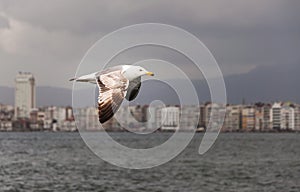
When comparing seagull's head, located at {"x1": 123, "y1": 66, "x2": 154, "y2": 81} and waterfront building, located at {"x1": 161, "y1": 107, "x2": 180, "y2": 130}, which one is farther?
waterfront building, located at {"x1": 161, "y1": 107, "x2": 180, "y2": 130}

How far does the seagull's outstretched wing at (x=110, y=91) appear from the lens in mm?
3807

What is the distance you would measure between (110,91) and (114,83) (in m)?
0.05

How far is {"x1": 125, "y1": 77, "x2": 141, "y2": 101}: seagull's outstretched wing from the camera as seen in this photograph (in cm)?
408

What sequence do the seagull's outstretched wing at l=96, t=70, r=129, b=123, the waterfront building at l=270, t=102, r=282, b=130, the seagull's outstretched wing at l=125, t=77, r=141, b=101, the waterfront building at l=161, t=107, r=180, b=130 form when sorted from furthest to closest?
the waterfront building at l=270, t=102, r=282, b=130
the waterfront building at l=161, t=107, r=180, b=130
the seagull's outstretched wing at l=125, t=77, r=141, b=101
the seagull's outstretched wing at l=96, t=70, r=129, b=123

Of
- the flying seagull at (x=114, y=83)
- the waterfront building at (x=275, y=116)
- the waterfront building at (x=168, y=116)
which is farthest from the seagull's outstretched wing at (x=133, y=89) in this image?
the waterfront building at (x=275, y=116)

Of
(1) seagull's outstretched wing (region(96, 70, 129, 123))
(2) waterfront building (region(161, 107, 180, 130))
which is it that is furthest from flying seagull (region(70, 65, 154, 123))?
(2) waterfront building (region(161, 107, 180, 130))

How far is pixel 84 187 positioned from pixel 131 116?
3399 cm

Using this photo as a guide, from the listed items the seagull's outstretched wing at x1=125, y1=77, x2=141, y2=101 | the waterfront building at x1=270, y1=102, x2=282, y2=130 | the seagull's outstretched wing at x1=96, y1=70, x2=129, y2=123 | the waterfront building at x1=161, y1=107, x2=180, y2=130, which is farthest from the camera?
the waterfront building at x1=270, y1=102, x2=282, y2=130

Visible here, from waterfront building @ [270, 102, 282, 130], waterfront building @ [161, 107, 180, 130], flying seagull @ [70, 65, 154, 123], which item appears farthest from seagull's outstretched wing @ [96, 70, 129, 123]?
waterfront building @ [270, 102, 282, 130]

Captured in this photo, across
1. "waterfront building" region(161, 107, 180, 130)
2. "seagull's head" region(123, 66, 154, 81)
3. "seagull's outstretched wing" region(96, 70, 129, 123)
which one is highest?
"seagull's head" region(123, 66, 154, 81)

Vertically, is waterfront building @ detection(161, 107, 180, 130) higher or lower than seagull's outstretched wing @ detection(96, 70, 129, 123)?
lower

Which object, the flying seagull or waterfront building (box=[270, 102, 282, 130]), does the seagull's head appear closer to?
the flying seagull

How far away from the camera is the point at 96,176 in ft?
147

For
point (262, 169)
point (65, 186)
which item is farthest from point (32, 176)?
point (262, 169)
